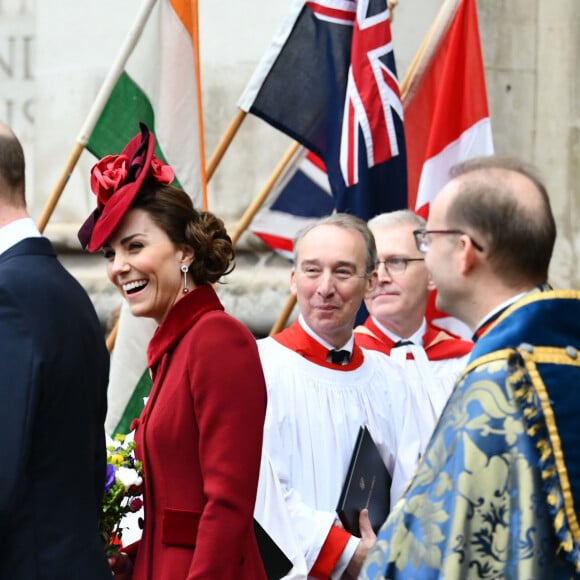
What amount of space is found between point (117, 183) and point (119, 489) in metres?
0.78

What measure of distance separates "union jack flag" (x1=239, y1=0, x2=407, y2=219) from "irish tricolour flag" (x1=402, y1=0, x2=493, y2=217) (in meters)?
0.39

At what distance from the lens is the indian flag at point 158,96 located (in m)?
5.68

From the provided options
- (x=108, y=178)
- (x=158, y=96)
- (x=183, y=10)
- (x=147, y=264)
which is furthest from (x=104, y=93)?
(x=147, y=264)

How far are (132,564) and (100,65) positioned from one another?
14.2 feet

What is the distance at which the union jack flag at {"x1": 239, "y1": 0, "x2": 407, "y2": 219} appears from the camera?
230 inches

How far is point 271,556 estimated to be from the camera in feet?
12.7

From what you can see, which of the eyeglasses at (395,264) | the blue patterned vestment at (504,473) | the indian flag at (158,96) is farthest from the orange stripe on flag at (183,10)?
the blue patterned vestment at (504,473)

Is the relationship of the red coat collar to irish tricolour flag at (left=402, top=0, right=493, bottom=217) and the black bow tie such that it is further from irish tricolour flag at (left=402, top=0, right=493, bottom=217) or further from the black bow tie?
irish tricolour flag at (left=402, top=0, right=493, bottom=217)

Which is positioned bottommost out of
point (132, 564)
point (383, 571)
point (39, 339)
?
point (132, 564)

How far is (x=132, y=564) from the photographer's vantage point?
3455mm

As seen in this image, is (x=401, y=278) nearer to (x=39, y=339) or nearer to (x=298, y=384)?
(x=298, y=384)

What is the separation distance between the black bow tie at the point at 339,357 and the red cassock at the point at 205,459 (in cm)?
103

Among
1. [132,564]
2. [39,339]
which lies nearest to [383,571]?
[39,339]

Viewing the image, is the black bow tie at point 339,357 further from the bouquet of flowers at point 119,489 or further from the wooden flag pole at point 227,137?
the wooden flag pole at point 227,137
